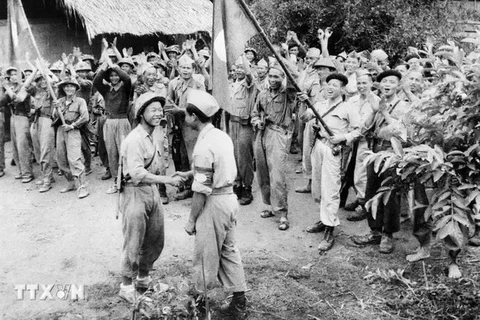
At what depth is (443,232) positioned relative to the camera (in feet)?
13.8

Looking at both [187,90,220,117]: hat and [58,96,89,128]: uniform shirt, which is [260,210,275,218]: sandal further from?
[58,96,89,128]: uniform shirt

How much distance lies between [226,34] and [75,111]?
3.96 m

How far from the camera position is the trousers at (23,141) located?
28.9 ft

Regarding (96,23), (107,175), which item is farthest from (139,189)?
(96,23)

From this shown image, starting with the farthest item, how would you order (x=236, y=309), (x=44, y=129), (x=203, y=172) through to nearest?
(x=44, y=129) < (x=236, y=309) < (x=203, y=172)

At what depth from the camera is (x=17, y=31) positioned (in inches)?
316

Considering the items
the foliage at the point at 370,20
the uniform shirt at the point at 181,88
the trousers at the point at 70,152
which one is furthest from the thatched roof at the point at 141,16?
the uniform shirt at the point at 181,88

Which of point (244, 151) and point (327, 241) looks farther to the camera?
point (244, 151)

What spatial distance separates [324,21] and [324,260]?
275 inches

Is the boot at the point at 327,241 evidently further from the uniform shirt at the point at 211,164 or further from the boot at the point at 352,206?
the uniform shirt at the point at 211,164

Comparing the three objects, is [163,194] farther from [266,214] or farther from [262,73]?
[262,73]

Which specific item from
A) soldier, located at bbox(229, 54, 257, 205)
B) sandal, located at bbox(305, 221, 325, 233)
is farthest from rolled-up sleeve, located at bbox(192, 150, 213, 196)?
soldier, located at bbox(229, 54, 257, 205)

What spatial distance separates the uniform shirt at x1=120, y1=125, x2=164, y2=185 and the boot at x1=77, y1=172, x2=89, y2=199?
3.54m

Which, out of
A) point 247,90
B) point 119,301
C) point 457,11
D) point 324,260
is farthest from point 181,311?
point 457,11
